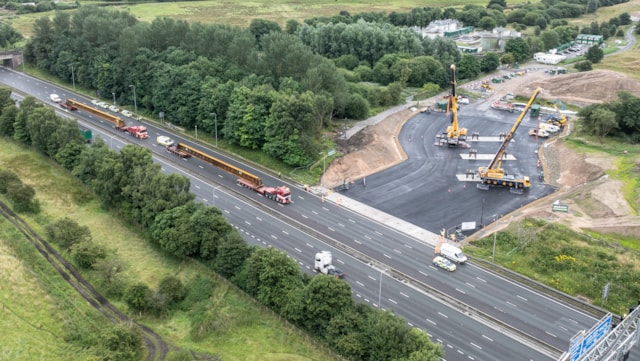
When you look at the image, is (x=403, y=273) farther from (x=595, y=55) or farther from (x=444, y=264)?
(x=595, y=55)

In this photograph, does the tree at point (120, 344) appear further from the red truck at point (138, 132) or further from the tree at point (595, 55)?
the tree at point (595, 55)

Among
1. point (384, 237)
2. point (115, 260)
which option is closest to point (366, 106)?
point (384, 237)

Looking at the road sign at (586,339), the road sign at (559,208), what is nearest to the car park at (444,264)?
the road sign at (559,208)

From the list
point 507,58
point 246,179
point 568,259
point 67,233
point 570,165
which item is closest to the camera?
point 568,259

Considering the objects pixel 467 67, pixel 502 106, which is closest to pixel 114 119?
pixel 502 106

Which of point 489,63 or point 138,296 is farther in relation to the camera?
point 489,63

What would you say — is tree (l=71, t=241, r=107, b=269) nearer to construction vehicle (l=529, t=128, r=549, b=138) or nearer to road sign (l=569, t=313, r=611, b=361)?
road sign (l=569, t=313, r=611, b=361)

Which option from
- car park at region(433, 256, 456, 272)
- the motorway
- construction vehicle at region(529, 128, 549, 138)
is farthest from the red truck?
construction vehicle at region(529, 128, 549, 138)

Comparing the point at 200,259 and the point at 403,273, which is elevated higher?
the point at 200,259
